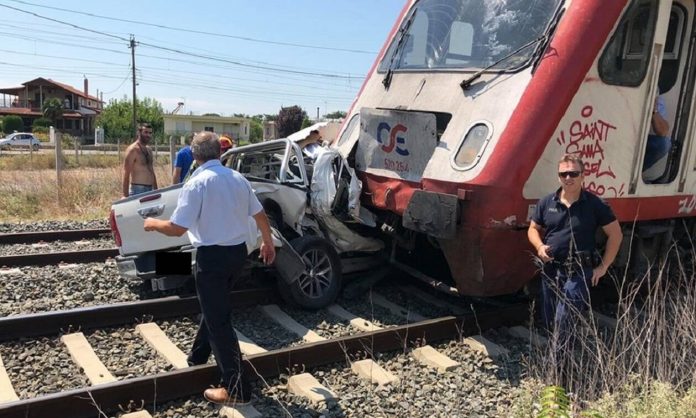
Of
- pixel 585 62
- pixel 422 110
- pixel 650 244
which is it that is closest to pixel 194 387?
pixel 422 110

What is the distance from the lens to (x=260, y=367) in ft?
14.1

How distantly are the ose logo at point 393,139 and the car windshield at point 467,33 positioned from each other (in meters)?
0.76

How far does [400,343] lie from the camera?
16.4ft

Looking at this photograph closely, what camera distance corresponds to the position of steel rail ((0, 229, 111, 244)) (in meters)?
8.97

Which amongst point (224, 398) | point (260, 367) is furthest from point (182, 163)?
point (224, 398)

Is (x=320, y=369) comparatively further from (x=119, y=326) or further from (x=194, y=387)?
(x=119, y=326)

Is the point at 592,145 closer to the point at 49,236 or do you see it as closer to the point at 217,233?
the point at 217,233

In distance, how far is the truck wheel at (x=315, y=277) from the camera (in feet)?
18.6

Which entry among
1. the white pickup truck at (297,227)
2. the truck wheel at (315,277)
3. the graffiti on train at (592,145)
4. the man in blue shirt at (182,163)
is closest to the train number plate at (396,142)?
the white pickup truck at (297,227)

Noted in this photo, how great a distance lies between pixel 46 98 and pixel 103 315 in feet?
315

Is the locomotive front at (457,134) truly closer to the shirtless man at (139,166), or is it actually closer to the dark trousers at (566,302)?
the dark trousers at (566,302)

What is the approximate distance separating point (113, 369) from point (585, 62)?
4.41 m

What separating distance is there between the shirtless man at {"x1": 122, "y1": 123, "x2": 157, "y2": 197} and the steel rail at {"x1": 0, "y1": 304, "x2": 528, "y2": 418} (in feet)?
15.3

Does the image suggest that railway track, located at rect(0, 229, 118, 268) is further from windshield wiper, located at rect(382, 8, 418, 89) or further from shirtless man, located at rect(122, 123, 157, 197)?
windshield wiper, located at rect(382, 8, 418, 89)
